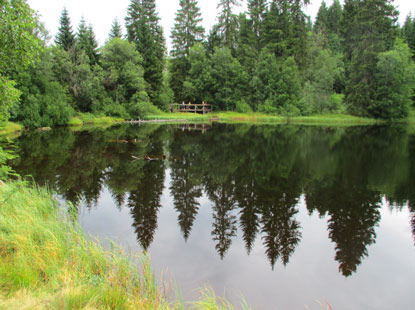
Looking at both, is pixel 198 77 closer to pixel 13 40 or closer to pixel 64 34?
pixel 64 34

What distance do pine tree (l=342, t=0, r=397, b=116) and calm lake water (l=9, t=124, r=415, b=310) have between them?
34314 millimetres

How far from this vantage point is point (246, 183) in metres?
13.9

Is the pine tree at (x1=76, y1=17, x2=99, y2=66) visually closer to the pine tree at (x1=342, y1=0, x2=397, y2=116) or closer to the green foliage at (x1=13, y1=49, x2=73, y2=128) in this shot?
the green foliage at (x1=13, y1=49, x2=73, y2=128)

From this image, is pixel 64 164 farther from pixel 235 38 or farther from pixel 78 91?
pixel 235 38

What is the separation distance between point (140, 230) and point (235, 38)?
59641mm

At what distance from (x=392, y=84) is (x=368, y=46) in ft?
22.9

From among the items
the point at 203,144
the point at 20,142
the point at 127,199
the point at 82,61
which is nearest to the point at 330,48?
the point at 82,61

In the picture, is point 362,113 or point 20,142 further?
point 362,113

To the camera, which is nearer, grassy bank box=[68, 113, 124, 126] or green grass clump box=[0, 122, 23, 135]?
green grass clump box=[0, 122, 23, 135]

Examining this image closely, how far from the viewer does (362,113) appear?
5097 centimetres

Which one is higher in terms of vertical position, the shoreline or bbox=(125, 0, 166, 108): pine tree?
bbox=(125, 0, 166, 108): pine tree

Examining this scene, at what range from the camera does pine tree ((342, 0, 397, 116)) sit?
49875 mm

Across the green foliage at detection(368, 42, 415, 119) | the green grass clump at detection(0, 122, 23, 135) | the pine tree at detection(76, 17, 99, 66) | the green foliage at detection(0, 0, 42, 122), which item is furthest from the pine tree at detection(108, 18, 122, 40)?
the green foliage at detection(0, 0, 42, 122)

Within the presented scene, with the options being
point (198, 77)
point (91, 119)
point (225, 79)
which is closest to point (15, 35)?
point (91, 119)
